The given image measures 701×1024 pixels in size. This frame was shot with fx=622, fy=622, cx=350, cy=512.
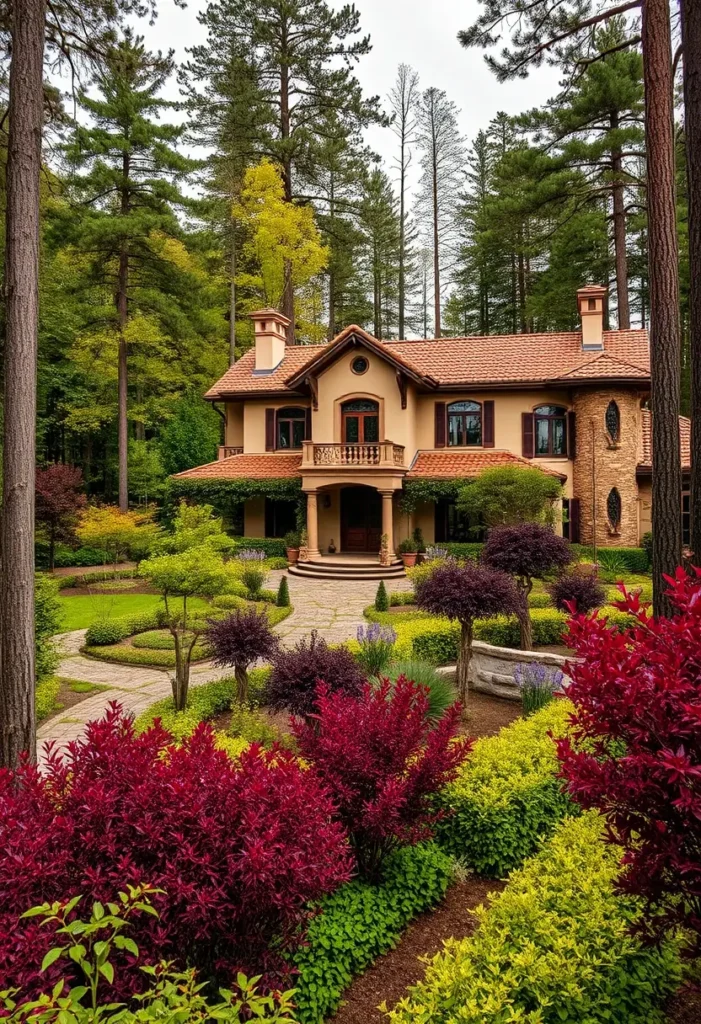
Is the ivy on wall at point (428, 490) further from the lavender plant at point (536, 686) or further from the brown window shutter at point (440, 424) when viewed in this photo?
the lavender plant at point (536, 686)

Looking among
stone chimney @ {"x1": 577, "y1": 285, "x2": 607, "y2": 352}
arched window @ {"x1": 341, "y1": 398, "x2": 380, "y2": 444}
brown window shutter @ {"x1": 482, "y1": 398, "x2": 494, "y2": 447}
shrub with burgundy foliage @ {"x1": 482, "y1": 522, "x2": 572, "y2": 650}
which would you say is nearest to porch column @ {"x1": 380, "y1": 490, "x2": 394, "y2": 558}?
arched window @ {"x1": 341, "y1": 398, "x2": 380, "y2": 444}

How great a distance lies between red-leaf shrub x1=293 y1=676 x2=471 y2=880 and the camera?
4074 mm

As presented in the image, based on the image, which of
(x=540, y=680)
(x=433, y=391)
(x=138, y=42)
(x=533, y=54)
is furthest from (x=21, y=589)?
(x=433, y=391)

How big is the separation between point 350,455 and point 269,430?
453 cm

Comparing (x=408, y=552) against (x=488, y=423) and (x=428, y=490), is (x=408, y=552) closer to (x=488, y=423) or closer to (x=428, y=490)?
(x=428, y=490)

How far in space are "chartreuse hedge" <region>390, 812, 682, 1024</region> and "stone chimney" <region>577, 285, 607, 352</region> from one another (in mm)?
22021

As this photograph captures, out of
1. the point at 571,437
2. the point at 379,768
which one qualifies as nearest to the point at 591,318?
the point at 571,437

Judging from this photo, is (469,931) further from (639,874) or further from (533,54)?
(533,54)

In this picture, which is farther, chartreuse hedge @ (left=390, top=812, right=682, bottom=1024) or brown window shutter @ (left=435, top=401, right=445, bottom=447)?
brown window shutter @ (left=435, top=401, right=445, bottom=447)

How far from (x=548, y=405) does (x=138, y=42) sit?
17.5m

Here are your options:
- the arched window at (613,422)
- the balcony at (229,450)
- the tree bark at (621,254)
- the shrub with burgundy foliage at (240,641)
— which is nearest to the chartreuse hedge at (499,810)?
the shrub with burgundy foliage at (240,641)

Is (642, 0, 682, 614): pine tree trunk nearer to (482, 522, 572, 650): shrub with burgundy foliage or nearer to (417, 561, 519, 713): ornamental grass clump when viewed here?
(417, 561, 519, 713): ornamental grass clump

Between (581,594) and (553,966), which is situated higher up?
(581,594)

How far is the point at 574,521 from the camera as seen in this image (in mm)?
21609
